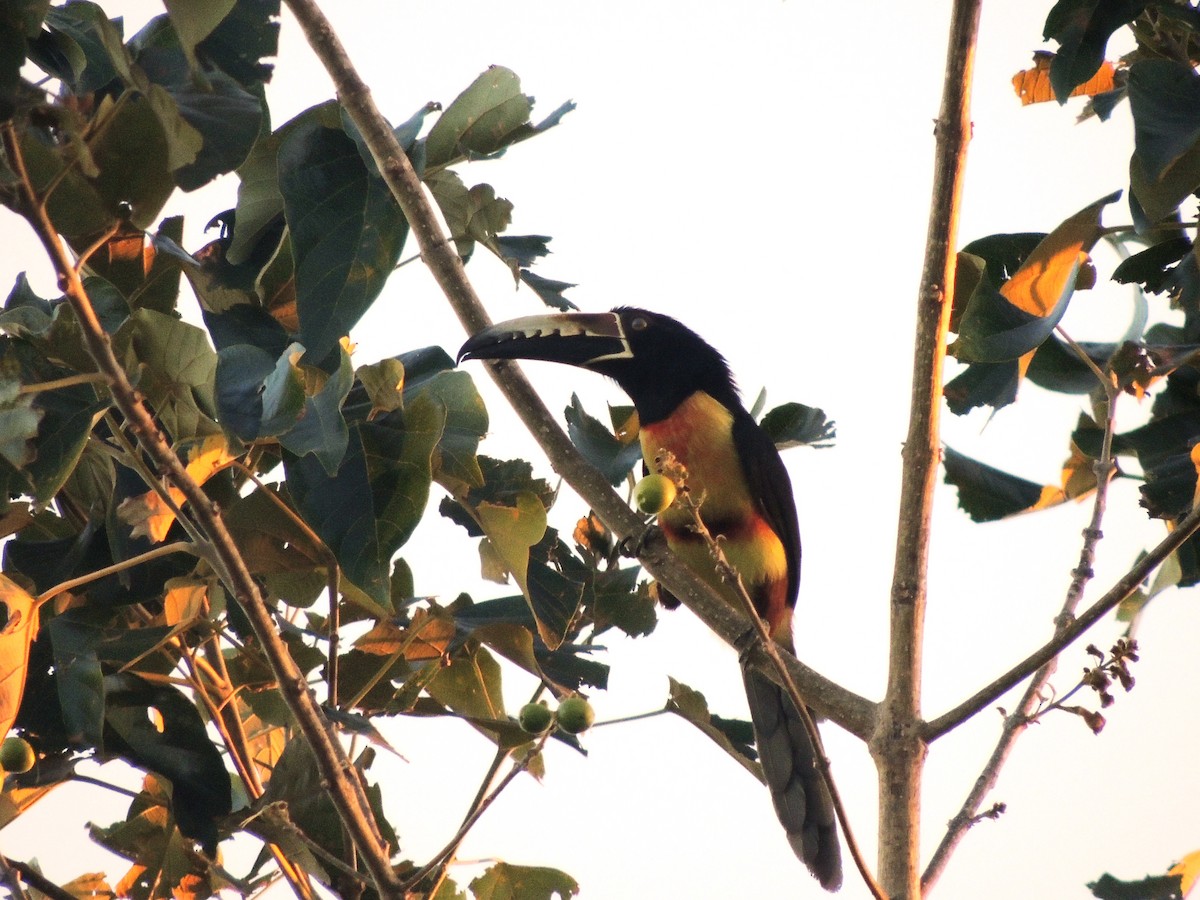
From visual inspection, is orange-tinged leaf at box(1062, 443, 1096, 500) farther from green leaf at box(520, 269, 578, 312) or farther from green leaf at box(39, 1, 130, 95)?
green leaf at box(39, 1, 130, 95)

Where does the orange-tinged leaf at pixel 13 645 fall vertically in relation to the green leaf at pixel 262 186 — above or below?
below

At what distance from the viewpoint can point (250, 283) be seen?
2.67 metres

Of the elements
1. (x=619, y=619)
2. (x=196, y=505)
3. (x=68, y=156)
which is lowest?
(x=196, y=505)

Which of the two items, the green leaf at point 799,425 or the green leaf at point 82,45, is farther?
the green leaf at point 799,425

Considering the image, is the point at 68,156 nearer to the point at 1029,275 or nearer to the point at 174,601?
the point at 174,601

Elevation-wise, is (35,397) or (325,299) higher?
(325,299)

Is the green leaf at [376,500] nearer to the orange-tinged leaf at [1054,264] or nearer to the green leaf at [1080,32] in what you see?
the orange-tinged leaf at [1054,264]

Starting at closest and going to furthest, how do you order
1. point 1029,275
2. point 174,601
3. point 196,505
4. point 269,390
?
point 196,505, point 269,390, point 174,601, point 1029,275

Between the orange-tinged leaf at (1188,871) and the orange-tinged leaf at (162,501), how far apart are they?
1948 millimetres

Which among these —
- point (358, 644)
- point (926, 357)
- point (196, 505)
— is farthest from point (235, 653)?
point (926, 357)

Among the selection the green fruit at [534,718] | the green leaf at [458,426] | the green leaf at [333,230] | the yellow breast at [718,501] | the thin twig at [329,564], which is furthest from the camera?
the yellow breast at [718,501]

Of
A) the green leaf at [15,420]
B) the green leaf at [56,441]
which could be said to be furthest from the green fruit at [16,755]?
the green leaf at [15,420]

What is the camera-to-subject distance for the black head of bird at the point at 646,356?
486 cm

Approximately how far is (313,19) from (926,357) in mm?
1415
